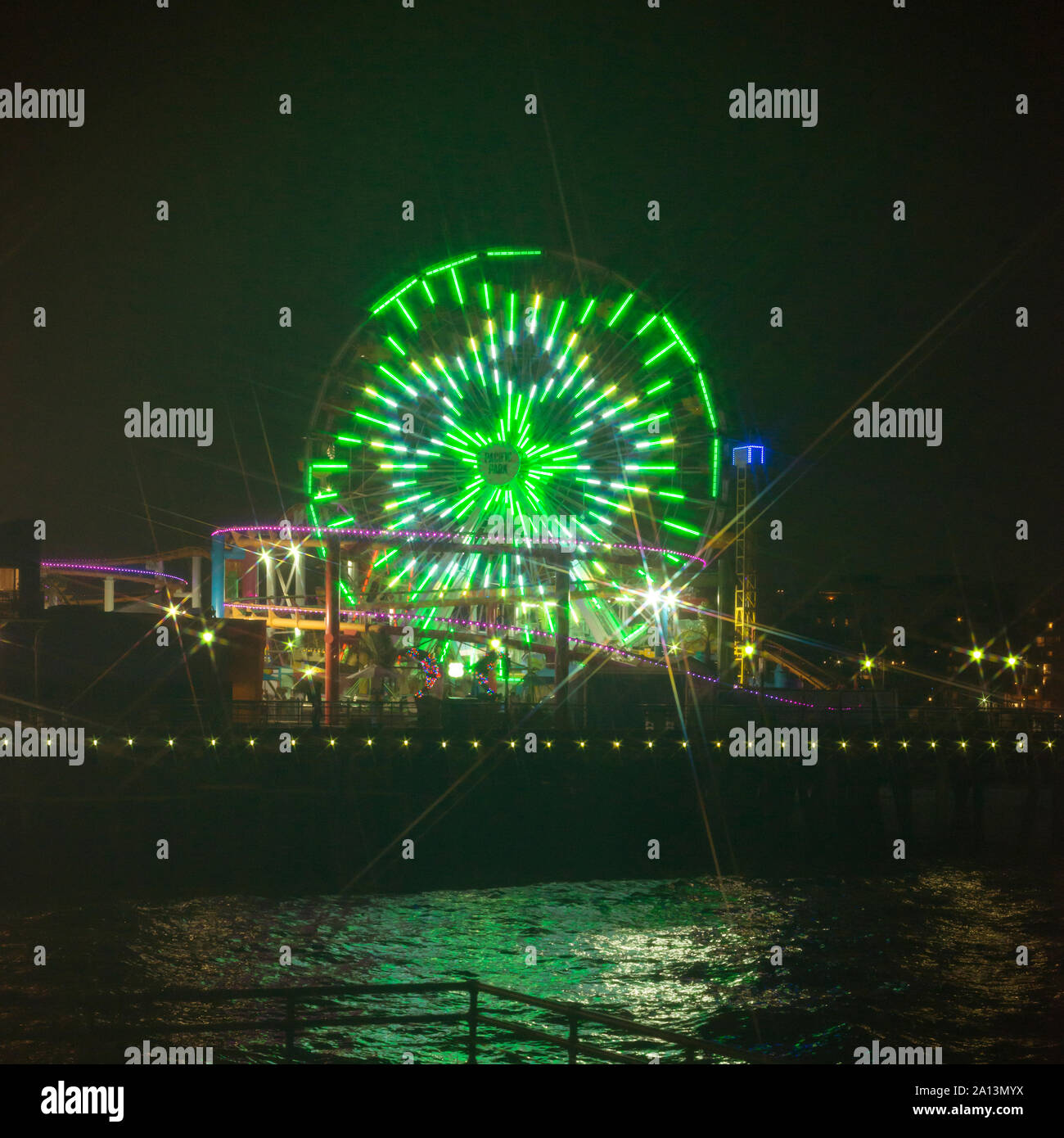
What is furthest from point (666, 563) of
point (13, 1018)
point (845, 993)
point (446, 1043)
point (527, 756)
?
point (13, 1018)

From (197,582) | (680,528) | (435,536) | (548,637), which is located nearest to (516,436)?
(435,536)

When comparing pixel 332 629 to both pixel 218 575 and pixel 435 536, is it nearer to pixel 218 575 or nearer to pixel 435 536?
pixel 435 536

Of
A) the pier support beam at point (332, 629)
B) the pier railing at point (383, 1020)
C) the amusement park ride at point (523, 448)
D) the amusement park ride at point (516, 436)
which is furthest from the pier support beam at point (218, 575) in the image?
the pier railing at point (383, 1020)

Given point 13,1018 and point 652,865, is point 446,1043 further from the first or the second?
point 652,865

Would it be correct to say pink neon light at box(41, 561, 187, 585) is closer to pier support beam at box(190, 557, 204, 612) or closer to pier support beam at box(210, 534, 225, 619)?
pier support beam at box(190, 557, 204, 612)
